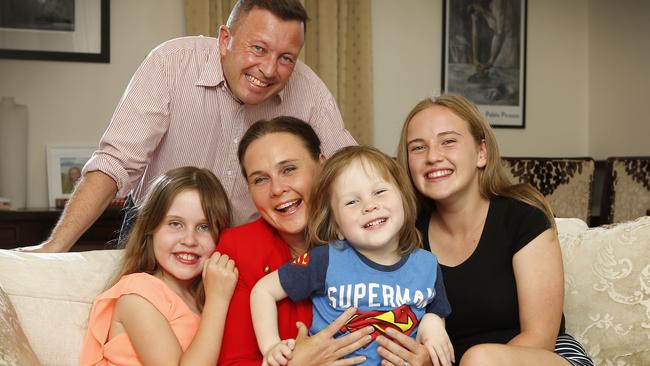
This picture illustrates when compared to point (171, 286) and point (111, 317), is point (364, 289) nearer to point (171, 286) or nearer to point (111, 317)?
point (171, 286)

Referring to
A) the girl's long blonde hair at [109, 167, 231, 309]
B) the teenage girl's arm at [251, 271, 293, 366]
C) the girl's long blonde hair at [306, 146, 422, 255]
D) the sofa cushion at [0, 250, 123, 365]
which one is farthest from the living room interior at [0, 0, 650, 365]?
the girl's long blonde hair at [306, 146, 422, 255]

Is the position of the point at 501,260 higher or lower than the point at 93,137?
lower

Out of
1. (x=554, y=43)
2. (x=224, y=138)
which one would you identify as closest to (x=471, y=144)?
(x=224, y=138)

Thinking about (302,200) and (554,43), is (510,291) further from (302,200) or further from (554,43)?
(554,43)

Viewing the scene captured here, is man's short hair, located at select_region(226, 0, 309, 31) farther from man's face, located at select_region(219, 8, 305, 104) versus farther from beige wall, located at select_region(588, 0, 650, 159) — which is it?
beige wall, located at select_region(588, 0, 650, 159)

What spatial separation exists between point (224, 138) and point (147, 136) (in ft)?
0.96

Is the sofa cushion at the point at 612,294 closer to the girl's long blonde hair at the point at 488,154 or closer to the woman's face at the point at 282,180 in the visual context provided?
the girl's long blonde hair at the point at 488,154

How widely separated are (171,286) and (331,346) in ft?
1.75

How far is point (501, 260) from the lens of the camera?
2057 millimetres

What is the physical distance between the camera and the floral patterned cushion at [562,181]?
15.5 feet

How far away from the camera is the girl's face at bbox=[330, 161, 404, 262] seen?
184 cm

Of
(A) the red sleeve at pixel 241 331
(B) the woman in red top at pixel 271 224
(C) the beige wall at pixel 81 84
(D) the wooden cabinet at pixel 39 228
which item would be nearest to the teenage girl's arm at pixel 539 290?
(B) the woman in red top at pixel 271 224

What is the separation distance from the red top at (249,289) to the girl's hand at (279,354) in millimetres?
99

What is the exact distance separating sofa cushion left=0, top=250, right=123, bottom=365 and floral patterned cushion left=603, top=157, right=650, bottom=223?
3393 mm
